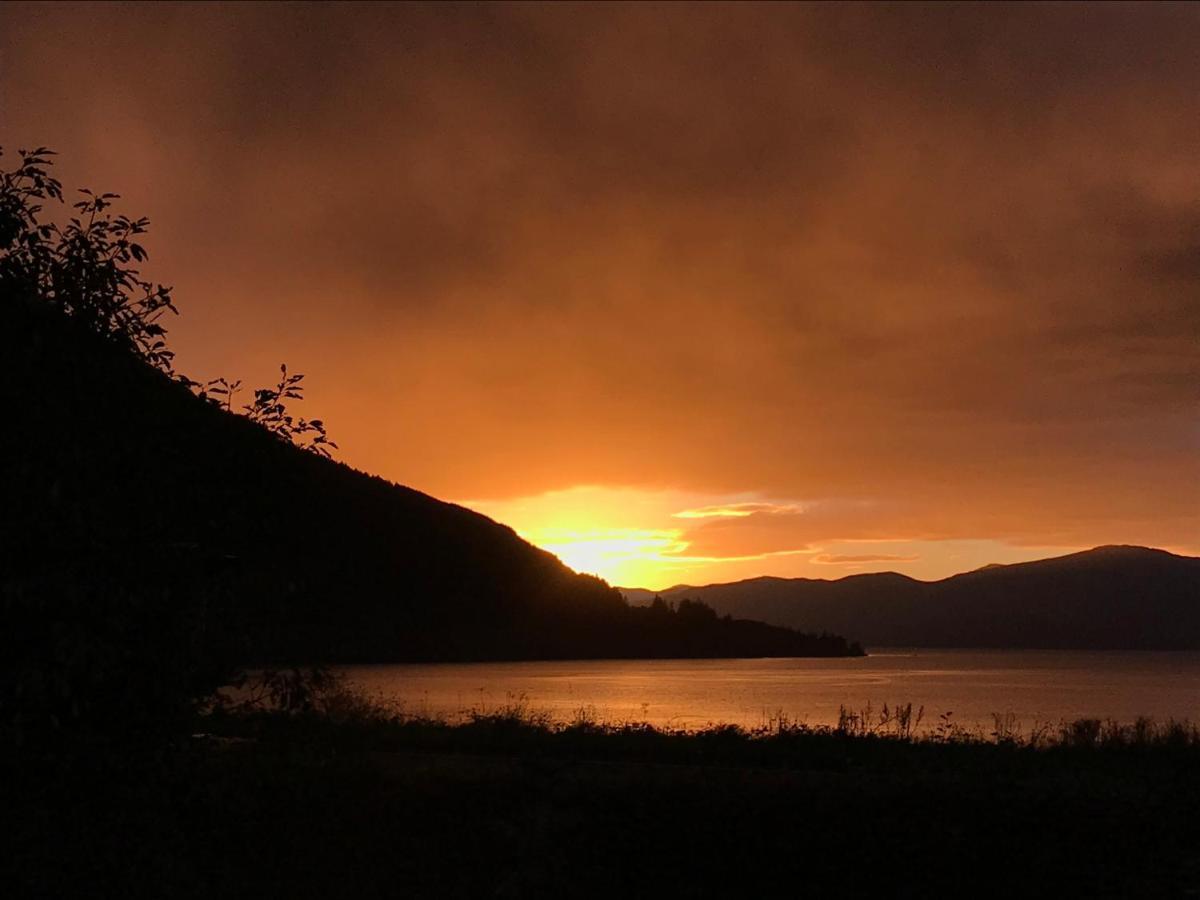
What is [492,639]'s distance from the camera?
197 metres

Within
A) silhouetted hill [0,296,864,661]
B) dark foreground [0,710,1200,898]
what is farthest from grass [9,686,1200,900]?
silhouetted hill [0,296,864,661]

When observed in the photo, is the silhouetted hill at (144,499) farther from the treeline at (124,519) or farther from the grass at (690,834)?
the grass at (690,834)

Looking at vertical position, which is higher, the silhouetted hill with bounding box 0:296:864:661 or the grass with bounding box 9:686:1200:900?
the silhouetted hill with bounding box 0:296:864:661

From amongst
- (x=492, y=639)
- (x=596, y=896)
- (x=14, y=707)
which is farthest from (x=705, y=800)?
(x=492, y=639)

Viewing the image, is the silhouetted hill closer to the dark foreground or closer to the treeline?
the treeline

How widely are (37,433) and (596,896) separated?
994cm

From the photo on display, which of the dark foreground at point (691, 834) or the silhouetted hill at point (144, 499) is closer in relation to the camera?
the silhouetted hill at point (144, 499)


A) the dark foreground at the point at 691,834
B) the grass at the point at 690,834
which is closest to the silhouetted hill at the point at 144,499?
the grass at the point at 690,834

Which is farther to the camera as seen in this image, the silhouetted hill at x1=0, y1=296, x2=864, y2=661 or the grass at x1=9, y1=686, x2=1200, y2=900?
the grass at x1=9, y1=686, x2=1200, y2=900

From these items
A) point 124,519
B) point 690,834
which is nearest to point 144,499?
point 124,519

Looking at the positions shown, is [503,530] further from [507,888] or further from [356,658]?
[507,888]

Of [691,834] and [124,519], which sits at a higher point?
[124,519]

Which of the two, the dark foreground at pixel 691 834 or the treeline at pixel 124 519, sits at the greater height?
the treeline at pixel 124 519

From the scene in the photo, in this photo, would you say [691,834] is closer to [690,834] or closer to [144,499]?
[690,834]
